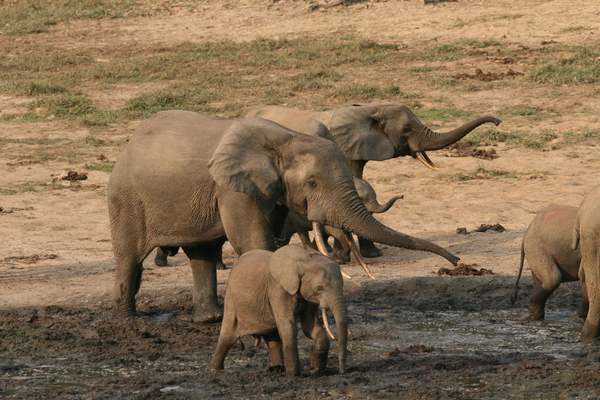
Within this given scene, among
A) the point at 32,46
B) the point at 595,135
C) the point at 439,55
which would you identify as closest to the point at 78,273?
the point at 595,135

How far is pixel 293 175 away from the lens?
381 inches

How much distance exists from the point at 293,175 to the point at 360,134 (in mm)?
3786

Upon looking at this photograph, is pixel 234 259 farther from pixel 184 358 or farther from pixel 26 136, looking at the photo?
pixel 26 136

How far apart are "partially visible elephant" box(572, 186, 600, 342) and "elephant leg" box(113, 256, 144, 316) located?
3.10 metres

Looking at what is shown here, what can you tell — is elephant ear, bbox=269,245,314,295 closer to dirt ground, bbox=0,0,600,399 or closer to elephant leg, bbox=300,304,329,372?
elephant leg, bbox=300,304,329,372

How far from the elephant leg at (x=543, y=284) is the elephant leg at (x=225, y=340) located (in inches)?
102

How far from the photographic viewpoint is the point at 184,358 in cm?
979

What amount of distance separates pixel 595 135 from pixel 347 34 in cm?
671

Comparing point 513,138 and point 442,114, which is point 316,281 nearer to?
point 513,138

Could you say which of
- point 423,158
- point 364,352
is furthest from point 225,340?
point 423,158

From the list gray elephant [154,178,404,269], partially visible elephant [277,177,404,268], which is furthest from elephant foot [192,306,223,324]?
partially visible elephant [277,177,404,268]

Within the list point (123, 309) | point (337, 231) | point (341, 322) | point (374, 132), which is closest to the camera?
point (341, 322)

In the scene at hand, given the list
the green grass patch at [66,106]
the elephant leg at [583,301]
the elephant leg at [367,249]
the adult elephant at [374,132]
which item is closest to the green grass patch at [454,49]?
the green grass patch at [66,106]

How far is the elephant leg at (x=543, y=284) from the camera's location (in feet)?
34.9
